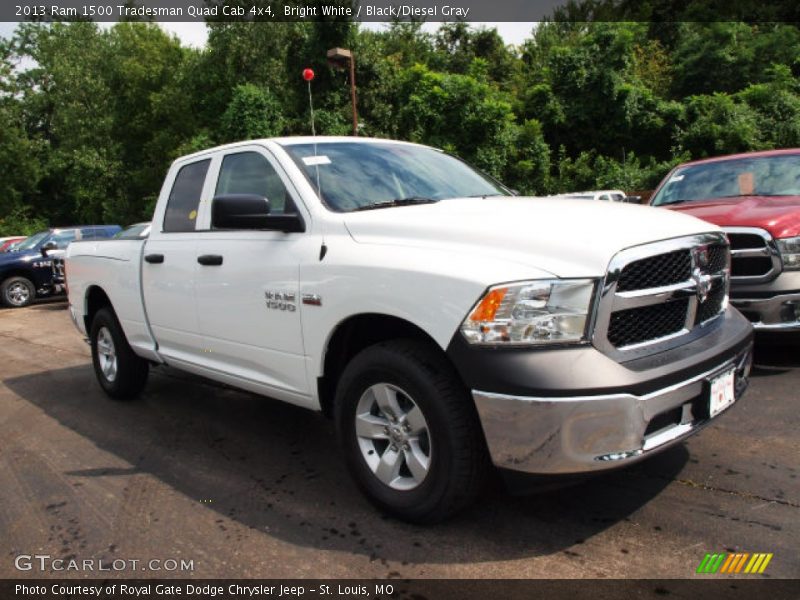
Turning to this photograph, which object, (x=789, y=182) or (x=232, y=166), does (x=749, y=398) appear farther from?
(x=232, y=166)

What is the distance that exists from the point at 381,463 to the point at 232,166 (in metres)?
2.16

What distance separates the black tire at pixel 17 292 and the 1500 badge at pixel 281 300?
13365mm

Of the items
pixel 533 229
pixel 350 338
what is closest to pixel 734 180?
pixel 533 229

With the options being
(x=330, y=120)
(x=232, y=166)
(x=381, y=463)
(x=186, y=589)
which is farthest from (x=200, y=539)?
(x=330, y=120)

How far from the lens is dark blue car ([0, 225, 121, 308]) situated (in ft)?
46.3

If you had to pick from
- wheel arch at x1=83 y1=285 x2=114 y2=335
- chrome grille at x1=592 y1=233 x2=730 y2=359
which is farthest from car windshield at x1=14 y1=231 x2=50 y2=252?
chrome grille at x1=592 y1=233 x2=730 y2=359

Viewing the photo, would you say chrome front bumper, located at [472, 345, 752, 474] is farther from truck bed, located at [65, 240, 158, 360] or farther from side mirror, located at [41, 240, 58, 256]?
side mirror, located at [41, 240, 58, 256]

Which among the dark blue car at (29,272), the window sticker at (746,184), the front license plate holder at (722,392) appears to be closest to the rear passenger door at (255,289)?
the front license plate holder at (722,392)

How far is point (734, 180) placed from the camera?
600 centimetres

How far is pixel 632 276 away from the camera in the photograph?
255cm

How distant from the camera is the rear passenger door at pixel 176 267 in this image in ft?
13.5

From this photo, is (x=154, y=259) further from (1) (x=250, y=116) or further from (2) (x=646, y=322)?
(1) (x=250, y=116)

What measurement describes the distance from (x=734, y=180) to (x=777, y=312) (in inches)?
75.6

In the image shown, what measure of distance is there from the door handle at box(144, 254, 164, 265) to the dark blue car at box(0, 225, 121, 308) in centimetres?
1090
